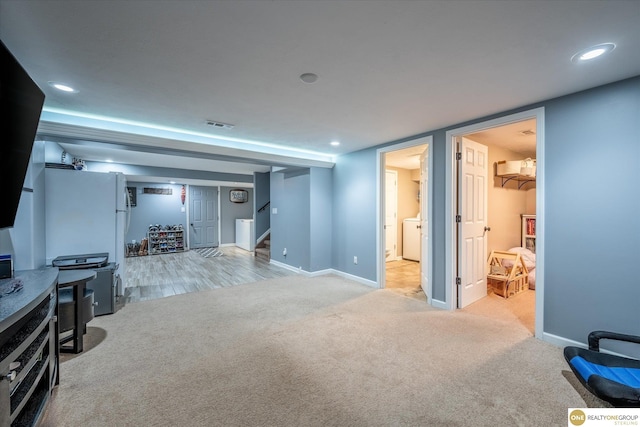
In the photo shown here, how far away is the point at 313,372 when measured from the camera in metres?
2.12

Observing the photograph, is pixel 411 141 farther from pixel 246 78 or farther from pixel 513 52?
pixel 246 78

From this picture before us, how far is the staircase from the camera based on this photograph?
6.74 meters

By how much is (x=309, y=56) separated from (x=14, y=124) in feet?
5.88

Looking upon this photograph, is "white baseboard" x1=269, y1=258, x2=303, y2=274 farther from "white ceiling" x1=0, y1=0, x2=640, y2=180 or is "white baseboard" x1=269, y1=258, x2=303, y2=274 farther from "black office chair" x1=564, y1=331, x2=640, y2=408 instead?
"black office chair" x1=564, y1=331, x2=640, y2=408

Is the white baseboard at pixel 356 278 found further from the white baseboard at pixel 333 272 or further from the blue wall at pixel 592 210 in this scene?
the blue wall at pixel 592 210

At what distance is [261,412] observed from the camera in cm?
171

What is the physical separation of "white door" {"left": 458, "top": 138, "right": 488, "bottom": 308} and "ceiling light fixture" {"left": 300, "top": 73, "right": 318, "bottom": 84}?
2.24 m

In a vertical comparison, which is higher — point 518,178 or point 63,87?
point 63,87

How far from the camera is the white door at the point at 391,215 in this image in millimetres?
6441

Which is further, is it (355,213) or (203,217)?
(203,217)

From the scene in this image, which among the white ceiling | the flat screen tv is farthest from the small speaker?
the white ceiling

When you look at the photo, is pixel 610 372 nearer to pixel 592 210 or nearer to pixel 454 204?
pixel 592 210

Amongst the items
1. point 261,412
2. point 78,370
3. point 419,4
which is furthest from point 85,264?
point 419,4

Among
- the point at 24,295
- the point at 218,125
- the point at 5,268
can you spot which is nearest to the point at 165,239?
the point at 218,125
